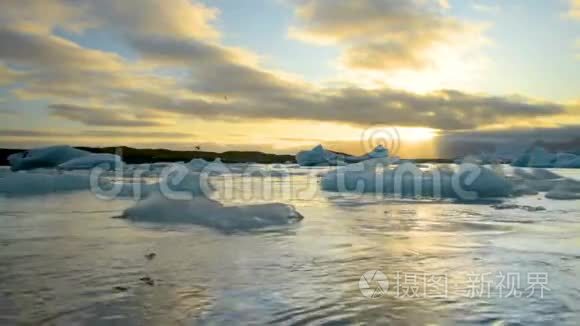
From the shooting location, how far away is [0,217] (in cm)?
839

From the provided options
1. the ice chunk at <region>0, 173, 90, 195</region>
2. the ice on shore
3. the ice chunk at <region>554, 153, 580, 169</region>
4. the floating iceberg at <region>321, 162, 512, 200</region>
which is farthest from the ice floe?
the ice chunk at <region>0, 173, 90, 195</region>

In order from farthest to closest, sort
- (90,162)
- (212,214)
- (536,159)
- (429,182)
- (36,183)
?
(536,159) → (90,162) → (36,183) → (429,182) → (212,214)

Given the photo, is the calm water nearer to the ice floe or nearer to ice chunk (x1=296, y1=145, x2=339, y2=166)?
ice chunk (x1=296, y1=145, x2=339, y2=166)

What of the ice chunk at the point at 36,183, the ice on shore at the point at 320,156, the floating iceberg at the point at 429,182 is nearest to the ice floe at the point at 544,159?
the ice on shore at the point at 320,156

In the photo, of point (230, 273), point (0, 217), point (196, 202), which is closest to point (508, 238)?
point (230, 273)

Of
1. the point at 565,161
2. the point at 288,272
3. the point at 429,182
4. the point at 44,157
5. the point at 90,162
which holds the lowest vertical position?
the point at 288,272

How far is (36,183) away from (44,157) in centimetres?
1563

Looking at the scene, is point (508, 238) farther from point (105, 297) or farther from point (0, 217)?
point (0, 217)

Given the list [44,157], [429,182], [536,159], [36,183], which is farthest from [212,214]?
[536,159]

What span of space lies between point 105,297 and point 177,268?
3.34 feet

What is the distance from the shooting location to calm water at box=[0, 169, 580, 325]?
122 inches

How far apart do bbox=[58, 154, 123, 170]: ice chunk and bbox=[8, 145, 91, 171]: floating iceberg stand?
94 cm

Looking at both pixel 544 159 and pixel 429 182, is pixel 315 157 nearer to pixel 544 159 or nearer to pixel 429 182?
pixel 544 159

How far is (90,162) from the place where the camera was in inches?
1122
